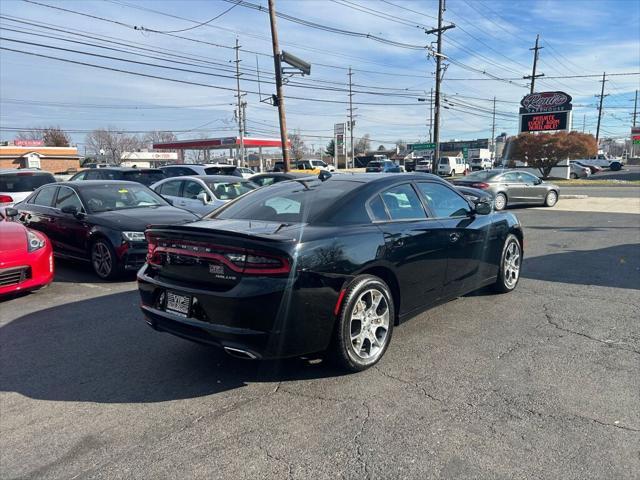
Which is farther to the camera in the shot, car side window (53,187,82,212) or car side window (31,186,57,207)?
car side window (31,186,57,207)

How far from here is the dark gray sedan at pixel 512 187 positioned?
16.4m

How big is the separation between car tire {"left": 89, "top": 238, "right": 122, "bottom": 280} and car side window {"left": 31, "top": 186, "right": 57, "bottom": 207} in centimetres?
178

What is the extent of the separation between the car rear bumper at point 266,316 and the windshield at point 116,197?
4.92m

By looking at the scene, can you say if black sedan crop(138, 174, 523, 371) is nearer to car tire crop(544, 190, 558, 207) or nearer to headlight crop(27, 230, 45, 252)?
headlight crop(27, 230, 45, 252)

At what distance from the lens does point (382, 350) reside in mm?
3881

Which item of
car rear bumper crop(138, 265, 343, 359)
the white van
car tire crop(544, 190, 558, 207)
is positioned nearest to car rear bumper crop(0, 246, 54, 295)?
car rear bumper crop(138, 265, 343, 359)

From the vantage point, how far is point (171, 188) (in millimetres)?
11000

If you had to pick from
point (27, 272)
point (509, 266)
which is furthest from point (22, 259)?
point (509, 266)

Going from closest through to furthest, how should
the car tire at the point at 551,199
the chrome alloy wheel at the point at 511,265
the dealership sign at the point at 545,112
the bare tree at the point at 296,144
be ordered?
the chrome alloy wheel at the point at 511,265 < the car tire at the point at 551,199 < the dealership sign at the point at 545,112 < the bare tree at the point at 296,144

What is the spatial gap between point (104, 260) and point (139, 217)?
816mm

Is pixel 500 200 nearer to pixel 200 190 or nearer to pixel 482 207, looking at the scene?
pixel 200 190

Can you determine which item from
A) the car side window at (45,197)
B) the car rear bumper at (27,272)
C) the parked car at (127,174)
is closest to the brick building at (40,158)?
the parked car at (127,174)

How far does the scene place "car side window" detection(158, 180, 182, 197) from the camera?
10797 millimetres

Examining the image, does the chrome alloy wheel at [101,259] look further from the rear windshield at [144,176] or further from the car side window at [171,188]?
the rear windshield at [144,176]
